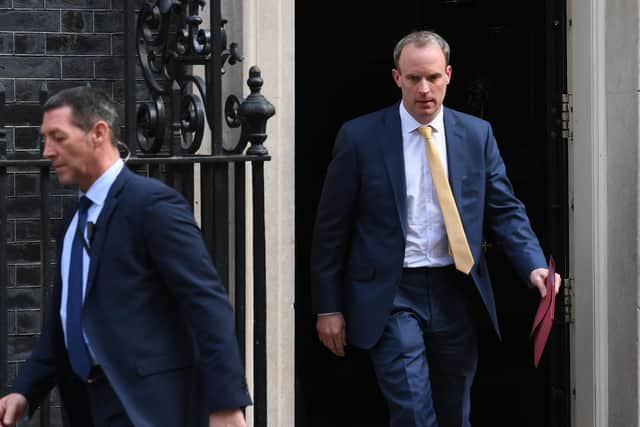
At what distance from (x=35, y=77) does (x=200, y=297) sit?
2467 mm

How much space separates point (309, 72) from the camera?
983 centimetres

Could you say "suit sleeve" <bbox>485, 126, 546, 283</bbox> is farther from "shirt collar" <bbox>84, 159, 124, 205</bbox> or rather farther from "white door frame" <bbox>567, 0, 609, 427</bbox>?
"shirt collar" <bbox>84, 159, 124, 205</bbox>

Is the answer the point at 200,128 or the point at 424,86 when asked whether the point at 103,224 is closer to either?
Answer: the point at 200,128

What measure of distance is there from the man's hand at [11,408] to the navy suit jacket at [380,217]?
182cm

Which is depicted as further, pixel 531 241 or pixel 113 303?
pixel 531 241

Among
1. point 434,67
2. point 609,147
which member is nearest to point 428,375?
point 434,67

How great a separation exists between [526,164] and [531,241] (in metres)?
1.97

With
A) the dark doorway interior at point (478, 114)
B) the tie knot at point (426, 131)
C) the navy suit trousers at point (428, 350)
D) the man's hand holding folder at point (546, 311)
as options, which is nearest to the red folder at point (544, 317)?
the man's hand holding folder at point (546, 311)

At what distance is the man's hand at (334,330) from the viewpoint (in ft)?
19.0

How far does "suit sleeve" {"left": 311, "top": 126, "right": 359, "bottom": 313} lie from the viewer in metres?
5.71

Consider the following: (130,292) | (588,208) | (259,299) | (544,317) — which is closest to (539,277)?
(544,317)

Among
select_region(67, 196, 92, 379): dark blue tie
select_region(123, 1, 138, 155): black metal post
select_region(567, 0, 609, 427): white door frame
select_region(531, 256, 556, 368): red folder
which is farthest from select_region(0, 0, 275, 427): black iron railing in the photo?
select_region(567, 0, 609, 427): white door frame

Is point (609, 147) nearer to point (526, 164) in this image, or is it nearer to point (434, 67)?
point (526, 164)

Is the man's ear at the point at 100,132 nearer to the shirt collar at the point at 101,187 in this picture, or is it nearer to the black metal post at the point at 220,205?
the shirt collar at the point at 101,187
